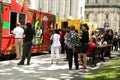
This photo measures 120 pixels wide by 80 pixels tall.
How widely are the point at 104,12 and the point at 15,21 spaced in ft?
401

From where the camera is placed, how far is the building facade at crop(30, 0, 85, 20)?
59.6 metres

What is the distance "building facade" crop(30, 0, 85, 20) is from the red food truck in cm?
3218

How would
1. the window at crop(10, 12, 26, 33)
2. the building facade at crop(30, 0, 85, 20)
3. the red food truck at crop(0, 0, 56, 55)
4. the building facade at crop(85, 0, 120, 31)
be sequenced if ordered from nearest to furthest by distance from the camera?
1. the red food truck at crop(0, 0, 56, 55)
2. the window at crop(10, 12, 26, 33)
3. the building facade at crop(30, 0, 85, 20)
4. the building facade at crop(85, 0, 120, 31)

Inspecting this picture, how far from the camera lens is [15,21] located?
65.8 feet

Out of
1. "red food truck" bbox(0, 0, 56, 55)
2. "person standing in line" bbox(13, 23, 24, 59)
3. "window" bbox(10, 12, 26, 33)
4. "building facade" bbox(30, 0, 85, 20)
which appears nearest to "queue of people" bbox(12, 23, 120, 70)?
"person standing in line" bbox(13, 23, 24, 59)

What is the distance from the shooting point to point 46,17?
2480cm

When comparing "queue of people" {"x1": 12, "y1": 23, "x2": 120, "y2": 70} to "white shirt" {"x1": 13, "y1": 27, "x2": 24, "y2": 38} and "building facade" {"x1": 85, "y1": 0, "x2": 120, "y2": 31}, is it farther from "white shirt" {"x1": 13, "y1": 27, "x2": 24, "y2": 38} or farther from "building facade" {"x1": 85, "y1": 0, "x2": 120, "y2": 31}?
"building facade" {"x1": 85, "y1": 0, "x2": 120, "y2": 31}

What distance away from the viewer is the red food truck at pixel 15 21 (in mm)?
18547

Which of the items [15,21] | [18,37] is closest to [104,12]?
[15,21]

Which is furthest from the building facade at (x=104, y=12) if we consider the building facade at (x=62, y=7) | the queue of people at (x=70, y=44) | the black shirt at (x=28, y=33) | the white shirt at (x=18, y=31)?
the black shirt at (x=28, y=33)

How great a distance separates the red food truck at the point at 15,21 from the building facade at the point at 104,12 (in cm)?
11660

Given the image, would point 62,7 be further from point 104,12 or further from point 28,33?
point 104,12

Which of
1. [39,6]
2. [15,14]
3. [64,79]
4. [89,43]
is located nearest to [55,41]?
[89,43]

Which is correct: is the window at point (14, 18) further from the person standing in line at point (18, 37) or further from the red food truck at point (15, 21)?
the person standing in line at point (18, 37)
